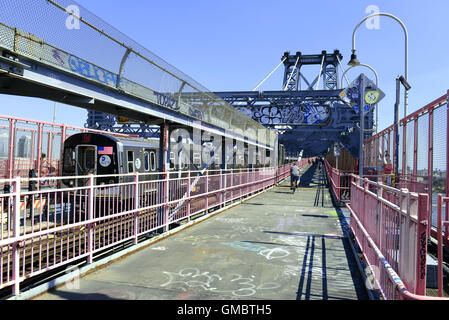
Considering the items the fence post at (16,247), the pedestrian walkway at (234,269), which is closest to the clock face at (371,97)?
the pedestrian walkway at (234,269)

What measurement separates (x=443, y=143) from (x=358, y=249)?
345cm

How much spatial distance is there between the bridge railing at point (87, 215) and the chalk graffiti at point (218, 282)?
5.47 feet

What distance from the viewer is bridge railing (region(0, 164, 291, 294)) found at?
446 cm

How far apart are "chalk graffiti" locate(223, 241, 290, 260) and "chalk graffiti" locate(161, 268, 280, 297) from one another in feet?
4.48

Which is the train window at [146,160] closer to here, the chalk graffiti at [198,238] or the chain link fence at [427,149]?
the chalk graffiti at [198,238]

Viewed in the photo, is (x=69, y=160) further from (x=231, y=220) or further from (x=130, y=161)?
(x=231, y=220)

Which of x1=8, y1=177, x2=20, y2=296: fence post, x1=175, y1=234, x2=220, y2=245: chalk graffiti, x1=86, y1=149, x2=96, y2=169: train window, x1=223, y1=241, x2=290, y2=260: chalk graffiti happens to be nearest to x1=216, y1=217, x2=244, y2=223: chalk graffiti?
x1=175, y1=234, x2=220, y2=245: chalk graffiti

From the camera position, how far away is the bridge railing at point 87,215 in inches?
175
